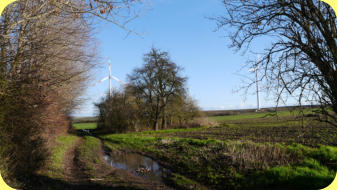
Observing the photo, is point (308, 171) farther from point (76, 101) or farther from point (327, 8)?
point (76, 101)

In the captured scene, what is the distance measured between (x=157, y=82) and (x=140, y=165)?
1788cm

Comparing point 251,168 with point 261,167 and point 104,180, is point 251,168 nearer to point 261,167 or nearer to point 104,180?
point 261,167

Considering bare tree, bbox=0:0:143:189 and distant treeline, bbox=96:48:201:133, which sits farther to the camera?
distant treeline, bbox=96:48:201:133

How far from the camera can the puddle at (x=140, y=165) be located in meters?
8.27

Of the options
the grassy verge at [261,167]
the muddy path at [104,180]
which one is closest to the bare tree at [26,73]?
the muddy path at [104,180]

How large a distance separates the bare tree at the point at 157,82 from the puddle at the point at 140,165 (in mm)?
14427

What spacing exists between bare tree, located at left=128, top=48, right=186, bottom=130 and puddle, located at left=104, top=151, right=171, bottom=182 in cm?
1443

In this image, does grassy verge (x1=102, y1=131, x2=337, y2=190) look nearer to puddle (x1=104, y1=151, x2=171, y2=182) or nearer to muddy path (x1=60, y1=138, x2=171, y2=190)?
puddle (x1=104, y1=151, x2=171, y2=182)

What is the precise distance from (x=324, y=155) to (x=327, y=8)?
4.76m

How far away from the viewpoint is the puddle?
8.27 m

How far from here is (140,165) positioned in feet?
33.2

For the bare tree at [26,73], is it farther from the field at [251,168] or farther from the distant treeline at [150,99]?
the distant treeline at [150,99]

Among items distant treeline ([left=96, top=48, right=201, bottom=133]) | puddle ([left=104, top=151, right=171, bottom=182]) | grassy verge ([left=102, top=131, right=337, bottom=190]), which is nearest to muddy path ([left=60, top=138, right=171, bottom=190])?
puddle ([left=104, top=151, right=171, bottom=182])

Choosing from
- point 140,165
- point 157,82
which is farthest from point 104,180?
point 157,82
